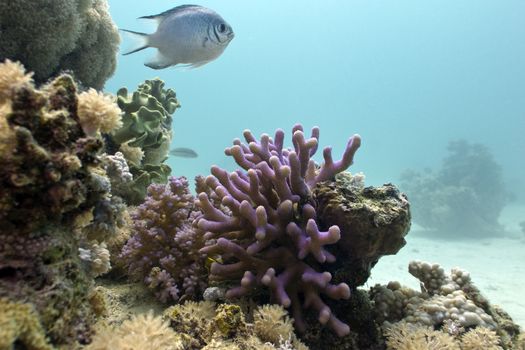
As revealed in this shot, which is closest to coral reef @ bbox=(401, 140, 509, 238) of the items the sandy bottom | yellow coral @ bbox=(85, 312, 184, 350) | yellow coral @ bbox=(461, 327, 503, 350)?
the sandy bottom

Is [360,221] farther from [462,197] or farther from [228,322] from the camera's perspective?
[462,197]

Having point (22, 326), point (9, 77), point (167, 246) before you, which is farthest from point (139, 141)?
point (22, 326)

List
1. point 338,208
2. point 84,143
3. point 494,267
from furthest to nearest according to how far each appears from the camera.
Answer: point 494,267, point 338,208, point 84,143

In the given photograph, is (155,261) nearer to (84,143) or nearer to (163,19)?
(84,143)

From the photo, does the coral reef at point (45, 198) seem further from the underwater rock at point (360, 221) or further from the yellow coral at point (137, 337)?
the underwater rock at point (360, 221)

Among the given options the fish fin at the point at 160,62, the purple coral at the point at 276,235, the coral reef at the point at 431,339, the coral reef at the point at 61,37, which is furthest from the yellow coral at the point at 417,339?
the coral reef at the point at 61,37

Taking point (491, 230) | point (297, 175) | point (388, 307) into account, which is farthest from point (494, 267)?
point (297, 175)

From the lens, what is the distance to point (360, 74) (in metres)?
152

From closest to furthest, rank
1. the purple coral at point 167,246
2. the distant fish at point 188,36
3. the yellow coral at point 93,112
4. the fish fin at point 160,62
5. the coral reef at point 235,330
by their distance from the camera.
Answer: the yellow coral at point 93,112
the coral reef at point 235,330
the purple coral at point 167,246
the distant fish at point 188,36
the fish fin at point 160,62

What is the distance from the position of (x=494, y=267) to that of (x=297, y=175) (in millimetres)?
16741

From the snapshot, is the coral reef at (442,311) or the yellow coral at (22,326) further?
the coral reef at (442,311)

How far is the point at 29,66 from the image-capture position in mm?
3957

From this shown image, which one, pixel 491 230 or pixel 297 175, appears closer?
pixel 297 175

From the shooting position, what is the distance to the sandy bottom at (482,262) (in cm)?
1160
